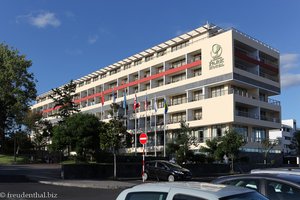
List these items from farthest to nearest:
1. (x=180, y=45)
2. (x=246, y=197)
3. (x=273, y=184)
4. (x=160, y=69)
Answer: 1. (x=160, y=69)
2. (x=180, y=45)
3. (x=273, y=184)
4. (x=246, y=197)

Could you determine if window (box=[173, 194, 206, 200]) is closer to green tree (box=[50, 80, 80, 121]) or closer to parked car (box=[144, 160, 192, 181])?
parked car (box=[144, 160, 192, 181])

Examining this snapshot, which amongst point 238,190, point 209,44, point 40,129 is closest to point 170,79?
point 209,44

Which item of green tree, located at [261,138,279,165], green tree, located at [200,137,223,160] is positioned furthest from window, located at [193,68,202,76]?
green tree, located at [200,137,223,160]

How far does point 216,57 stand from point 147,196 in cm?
6076

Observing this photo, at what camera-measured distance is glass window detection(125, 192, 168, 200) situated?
16.2ft

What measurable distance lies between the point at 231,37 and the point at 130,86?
90.8ft

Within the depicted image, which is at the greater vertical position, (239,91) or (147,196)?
(239,91)

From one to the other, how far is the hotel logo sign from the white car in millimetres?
59905

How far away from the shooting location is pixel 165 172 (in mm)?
30844

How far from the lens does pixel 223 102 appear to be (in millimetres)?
62250

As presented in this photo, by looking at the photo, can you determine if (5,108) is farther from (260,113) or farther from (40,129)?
(260,113)

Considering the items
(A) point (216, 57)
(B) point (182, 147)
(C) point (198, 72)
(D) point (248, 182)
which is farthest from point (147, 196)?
(C) point (198, 72)

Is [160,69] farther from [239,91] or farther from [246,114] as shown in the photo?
[246,114]

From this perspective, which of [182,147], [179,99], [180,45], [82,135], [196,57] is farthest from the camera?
[180,45]
